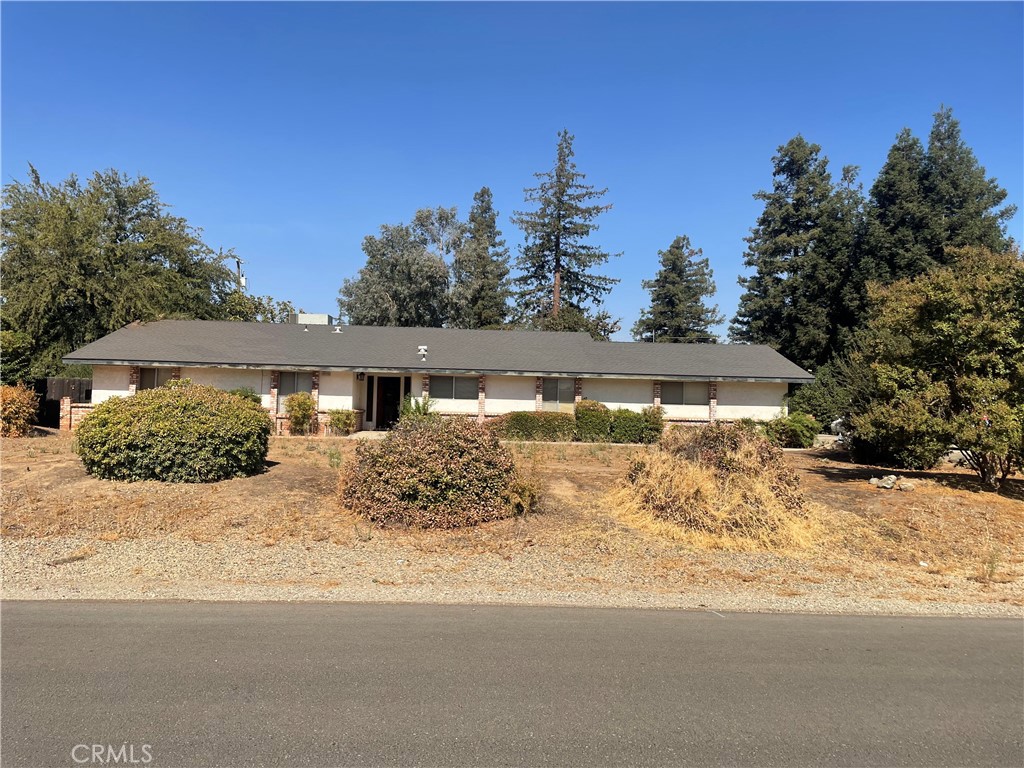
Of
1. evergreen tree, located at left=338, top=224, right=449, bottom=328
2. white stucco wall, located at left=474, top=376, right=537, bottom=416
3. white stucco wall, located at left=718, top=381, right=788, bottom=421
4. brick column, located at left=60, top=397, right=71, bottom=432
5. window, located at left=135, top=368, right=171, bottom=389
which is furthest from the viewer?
evergreen tree, located at left=338, top=224, right=449, bottom=328

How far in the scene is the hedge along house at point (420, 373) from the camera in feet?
74.5

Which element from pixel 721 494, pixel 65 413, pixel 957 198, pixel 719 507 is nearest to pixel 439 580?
pixel 719 507

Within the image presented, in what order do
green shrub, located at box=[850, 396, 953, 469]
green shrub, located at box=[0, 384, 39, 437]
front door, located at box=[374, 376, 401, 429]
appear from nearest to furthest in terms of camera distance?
green shrub, located at box=[850, 396, 953, 469], green shrub, located at box=[0, 384, 39, 437], front door, located at box=[374, 376, 401, 429]

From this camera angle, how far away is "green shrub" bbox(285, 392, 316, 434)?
2180 centimetres

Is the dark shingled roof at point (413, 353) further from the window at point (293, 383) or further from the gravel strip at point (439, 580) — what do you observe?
the gravel strip at point (439, 580)

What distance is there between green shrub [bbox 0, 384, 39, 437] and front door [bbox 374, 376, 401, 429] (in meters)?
11.0

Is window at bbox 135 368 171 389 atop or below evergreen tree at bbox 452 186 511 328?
below

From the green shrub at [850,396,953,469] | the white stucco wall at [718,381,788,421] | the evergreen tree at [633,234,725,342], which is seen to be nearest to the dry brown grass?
the green shrub at [850,396,953,469]

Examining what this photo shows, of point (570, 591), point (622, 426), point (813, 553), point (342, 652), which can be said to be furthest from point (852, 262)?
point (342, 652)

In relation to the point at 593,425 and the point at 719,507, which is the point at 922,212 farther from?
the point at 719,507

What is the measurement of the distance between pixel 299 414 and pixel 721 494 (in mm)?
16529

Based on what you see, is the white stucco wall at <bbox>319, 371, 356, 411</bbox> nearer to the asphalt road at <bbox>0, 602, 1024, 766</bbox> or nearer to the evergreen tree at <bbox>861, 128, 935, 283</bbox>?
the asphalt road at <bbox>0, 602, 1024, 766</bbox>

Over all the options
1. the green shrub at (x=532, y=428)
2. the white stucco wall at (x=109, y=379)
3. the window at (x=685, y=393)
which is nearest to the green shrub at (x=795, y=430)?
the window at (x=685, y=393)

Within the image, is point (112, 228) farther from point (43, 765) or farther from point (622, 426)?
point (43, 765)
